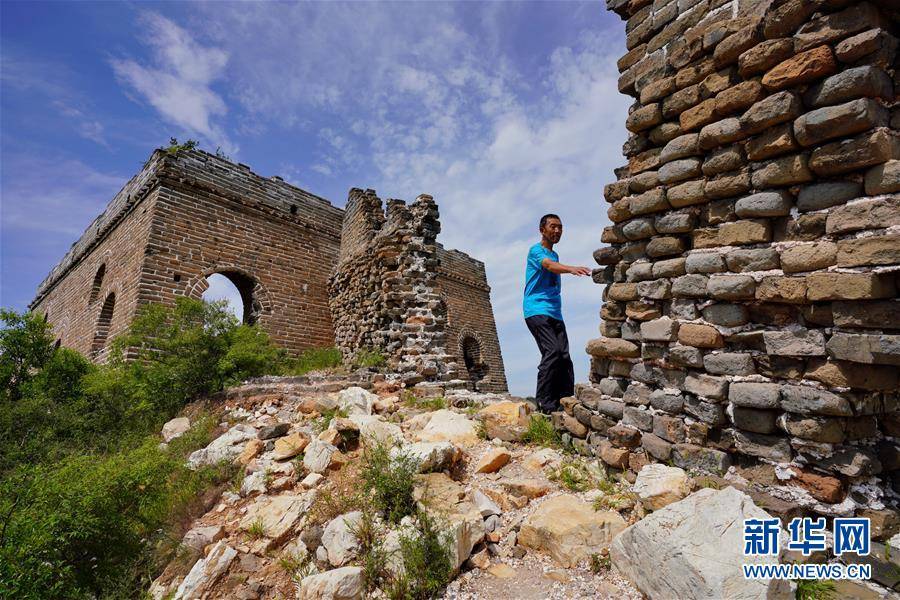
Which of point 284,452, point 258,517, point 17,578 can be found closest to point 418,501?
point 258,517

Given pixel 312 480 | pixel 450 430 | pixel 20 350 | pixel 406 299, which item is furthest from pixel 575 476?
pixel 20 350

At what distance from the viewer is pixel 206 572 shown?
8.33 ft

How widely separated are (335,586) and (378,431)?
5.91 feet

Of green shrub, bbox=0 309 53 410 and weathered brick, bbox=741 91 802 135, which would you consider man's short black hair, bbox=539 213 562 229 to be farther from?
green shrub, bbox=0 309 53 410

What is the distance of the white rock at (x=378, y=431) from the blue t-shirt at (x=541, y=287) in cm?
175

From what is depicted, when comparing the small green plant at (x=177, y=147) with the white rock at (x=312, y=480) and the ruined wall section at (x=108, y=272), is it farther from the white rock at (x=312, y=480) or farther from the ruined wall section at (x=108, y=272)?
the white rock at (x=312, y=480)

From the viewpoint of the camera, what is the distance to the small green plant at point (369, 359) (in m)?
7.08

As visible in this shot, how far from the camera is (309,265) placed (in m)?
11.4

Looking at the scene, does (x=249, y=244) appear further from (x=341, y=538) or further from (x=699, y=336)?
(x=699, y=336)

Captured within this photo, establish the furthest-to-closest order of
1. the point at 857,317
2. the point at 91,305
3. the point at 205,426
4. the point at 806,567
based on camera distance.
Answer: the point at 91,305 → the point at 205,426 → the point at 857,317 → the point at 806,567

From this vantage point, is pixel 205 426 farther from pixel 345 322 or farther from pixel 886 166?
pixel 886 166

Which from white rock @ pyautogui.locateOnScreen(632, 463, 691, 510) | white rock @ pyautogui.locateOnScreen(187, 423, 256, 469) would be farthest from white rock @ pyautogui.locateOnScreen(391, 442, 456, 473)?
white rock @ pyautogui.locateOnScreen(187, 423, 256, 469)

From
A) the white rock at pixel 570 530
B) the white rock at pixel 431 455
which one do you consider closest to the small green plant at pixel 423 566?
the white rock at pixel 570 530

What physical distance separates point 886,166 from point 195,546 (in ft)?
14.9
